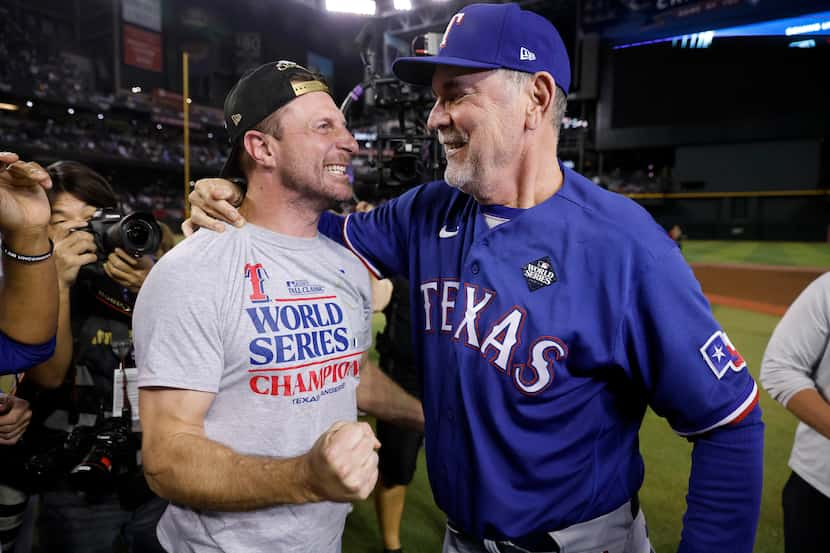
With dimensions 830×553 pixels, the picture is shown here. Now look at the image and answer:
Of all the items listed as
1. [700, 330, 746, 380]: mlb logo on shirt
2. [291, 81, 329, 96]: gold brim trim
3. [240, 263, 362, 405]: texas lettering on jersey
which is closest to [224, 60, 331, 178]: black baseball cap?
[291, 81, 329, 96]: gold brim trim

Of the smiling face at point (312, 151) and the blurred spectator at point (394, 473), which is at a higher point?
the smiling face at point (312, 151)

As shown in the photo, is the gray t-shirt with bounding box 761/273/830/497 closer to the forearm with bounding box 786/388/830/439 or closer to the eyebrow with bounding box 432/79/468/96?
the forearm with bounding box 786/388/830/439

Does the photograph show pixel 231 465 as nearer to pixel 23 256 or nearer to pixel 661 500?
pixel 23 256

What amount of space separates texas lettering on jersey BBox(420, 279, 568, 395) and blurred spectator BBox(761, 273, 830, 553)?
1.31 metres

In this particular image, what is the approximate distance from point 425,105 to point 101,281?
341 centimetres

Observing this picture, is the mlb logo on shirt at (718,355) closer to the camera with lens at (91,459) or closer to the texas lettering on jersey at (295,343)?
the texas lettering on jersey at (295,343)

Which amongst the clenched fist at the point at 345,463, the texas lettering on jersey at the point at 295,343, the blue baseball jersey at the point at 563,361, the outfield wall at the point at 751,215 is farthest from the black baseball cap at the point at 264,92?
the outfield wall at the point at 751,215

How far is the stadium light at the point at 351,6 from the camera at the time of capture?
623 inches

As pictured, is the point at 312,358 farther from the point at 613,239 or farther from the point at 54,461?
the point at 54,461

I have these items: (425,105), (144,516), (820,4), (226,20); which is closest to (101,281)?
(144,516)

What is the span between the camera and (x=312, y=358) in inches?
65.8

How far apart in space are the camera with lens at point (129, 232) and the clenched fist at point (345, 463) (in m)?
1.38

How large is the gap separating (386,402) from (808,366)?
1.76 m

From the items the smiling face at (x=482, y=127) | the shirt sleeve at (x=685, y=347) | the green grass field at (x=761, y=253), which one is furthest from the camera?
the green grass field at (x=761, y=253)
